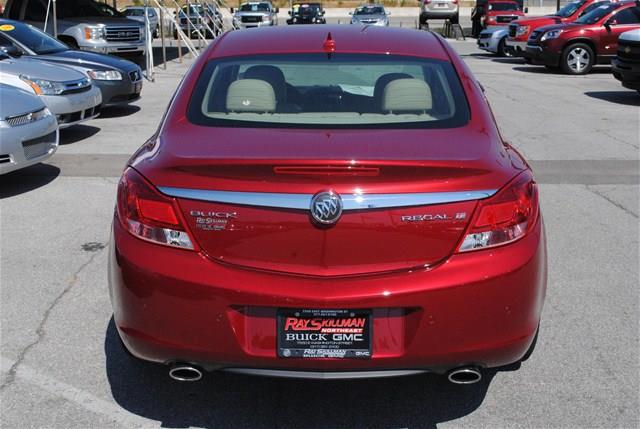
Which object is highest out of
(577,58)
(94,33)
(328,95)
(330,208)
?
(328,95)

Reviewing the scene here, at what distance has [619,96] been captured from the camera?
1609 cm

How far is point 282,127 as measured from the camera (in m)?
3.64

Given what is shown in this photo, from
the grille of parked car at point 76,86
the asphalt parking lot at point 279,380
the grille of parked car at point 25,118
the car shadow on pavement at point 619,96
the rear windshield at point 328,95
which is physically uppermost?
the rear windshield at point 328,95

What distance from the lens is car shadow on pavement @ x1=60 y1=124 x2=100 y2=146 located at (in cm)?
1122

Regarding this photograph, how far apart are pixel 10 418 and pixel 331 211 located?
1.79m

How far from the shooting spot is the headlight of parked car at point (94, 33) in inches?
770

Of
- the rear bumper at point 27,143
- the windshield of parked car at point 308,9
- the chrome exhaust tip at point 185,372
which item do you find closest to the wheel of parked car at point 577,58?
the rear bumper at point 27,143

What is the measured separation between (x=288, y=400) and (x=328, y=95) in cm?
154

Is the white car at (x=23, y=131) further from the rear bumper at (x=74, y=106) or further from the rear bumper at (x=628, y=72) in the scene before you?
the rear bumper at (x=628, y=72)

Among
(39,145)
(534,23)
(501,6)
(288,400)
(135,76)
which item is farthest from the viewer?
(501,6)

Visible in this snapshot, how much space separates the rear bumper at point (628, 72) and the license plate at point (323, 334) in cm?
1273

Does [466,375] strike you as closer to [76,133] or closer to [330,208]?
[330,208]

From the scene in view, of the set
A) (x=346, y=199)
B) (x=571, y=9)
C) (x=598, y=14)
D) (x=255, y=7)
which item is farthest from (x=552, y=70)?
(x=255, y=7)

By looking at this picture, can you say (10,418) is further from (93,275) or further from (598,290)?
(598,290)
